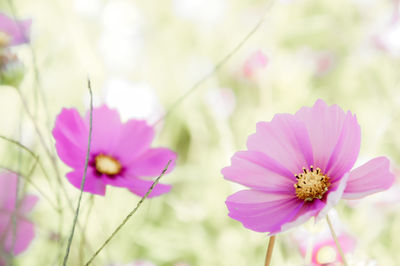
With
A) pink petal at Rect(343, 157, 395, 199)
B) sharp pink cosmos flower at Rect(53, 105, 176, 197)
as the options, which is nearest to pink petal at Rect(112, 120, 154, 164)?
sharp pink cosmos flower at Rect(53, 105, 176, 197)

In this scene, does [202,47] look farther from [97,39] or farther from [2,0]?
[2,0]

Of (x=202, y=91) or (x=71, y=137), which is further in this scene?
(x=202, y=91)

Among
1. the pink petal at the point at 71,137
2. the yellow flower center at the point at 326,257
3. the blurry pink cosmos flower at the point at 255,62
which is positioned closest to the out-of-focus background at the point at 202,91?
the blurry pink cosmos flower at the point at 255,62

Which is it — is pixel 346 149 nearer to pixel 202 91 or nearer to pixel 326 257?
pixel 326 257

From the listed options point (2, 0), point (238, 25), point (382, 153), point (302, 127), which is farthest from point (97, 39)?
point (302, 127)

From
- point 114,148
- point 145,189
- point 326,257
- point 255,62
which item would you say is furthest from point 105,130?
point 255,62

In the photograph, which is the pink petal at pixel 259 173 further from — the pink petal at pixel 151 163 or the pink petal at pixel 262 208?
the pink petal at pixel 151 163

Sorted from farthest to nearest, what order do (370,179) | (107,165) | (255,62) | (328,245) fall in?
1. (255,62)
2. (328,245)
3. (107,165)
4. (370,179)

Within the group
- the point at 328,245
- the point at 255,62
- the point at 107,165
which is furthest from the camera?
the point at 255,62
